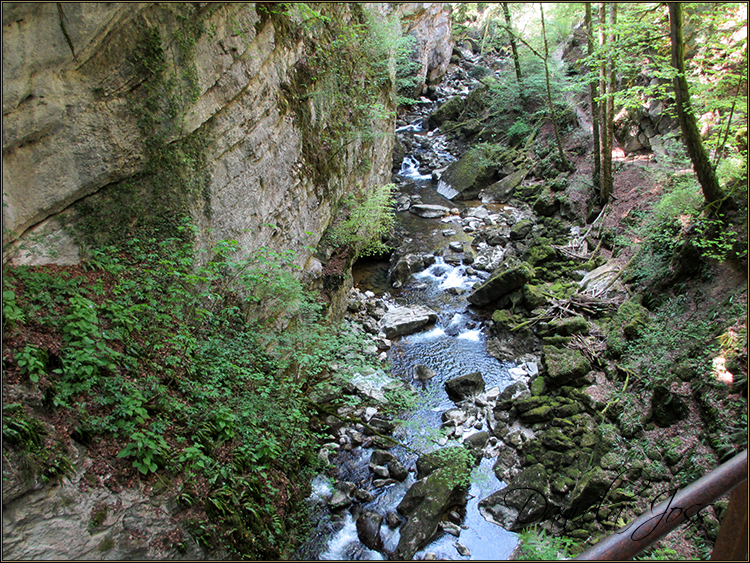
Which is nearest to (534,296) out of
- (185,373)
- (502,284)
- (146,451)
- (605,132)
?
(502,284)

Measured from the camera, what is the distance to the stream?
580 centimetres

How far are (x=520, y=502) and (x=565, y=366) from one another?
3.00m

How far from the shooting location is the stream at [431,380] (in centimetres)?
580

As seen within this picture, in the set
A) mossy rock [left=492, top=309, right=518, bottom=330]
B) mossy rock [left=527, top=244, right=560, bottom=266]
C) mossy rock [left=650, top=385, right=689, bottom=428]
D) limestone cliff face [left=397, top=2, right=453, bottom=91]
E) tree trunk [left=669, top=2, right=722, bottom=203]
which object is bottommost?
mossy rock [left=492, top=309, right=518, bottom=330]

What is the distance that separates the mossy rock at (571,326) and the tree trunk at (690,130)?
3281 millimetres

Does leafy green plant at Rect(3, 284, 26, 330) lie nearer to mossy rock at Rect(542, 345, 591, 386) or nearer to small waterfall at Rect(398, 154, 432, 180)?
mossy rock at Rect(542, 345, 591, 386)

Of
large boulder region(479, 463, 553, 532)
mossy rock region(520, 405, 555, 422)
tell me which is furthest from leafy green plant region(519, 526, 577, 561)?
mossy rock region(520, 405, 555, 422)

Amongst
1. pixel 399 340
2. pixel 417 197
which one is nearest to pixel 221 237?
pixel 399 340

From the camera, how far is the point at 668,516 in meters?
1.69

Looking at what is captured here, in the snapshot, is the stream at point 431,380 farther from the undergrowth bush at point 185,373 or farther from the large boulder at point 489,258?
the undergrowth bush at point 185,373

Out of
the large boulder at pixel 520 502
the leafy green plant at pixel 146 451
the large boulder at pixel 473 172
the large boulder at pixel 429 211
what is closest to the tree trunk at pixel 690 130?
the large boulder at pixel 520 502

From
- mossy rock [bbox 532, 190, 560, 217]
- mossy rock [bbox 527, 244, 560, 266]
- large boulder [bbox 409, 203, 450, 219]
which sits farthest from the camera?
large boulder [bbox 409, 203, 450, 219]

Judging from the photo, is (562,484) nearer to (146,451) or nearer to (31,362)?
(146,451)

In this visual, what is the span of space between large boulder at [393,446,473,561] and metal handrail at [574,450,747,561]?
185 inches
